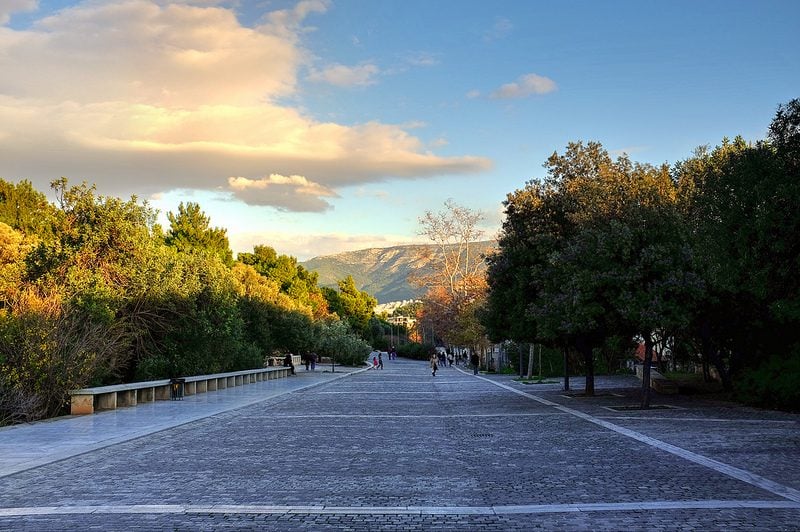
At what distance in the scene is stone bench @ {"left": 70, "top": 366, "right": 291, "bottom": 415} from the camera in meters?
19.5

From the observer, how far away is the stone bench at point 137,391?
19.5 metres

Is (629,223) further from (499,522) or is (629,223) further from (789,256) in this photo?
(499,522)

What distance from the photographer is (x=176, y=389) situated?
25.5 meters

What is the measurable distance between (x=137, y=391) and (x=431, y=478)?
1671 centimetres

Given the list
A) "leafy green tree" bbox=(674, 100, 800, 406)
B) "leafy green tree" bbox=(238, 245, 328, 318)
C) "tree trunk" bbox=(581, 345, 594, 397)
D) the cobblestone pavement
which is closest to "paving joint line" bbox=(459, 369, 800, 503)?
the cobblestone pavement

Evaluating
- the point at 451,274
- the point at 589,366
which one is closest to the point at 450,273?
the point at 451,274

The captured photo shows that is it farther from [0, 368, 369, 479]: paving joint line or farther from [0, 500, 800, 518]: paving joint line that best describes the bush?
[0, 368, 369, 479]: paving joint line

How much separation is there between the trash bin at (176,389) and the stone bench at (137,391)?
14 cm

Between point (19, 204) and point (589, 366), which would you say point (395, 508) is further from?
point (19, 204)

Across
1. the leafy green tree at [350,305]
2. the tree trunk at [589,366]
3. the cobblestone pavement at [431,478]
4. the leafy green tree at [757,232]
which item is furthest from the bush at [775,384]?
the leafy green tree at [350,305]

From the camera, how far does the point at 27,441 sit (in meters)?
13.8

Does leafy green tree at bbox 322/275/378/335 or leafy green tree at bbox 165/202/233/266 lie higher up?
leafy green tree at bbox 165/202/233/266

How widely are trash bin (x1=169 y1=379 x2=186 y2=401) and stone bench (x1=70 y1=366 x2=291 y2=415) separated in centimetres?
14

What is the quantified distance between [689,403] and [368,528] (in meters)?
17.9
